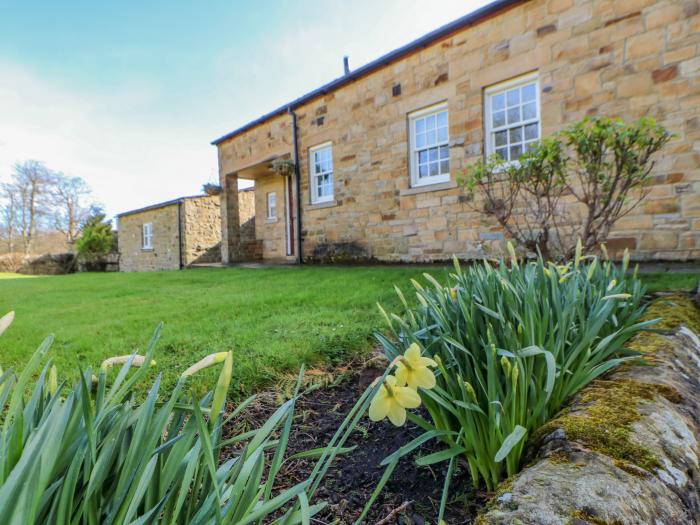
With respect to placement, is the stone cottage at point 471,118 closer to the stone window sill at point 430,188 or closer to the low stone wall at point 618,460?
the stone window sill at point 430,188

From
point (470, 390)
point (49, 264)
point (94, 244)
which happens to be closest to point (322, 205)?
point (470, 390)

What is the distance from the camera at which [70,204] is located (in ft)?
87.5

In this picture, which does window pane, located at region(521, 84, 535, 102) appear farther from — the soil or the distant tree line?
the distant tree line

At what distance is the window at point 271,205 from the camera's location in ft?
43.0

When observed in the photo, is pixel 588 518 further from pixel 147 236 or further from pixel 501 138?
pixel 147 236

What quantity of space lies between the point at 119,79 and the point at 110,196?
13.2 m

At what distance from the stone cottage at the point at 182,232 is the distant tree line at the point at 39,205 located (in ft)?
33.3

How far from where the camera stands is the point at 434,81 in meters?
7.03

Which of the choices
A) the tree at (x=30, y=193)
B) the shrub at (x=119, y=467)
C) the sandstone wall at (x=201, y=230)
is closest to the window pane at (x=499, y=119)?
the shrub at (x=119, y=467)

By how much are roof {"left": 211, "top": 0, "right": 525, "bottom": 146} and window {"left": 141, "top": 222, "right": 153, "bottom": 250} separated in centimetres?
770

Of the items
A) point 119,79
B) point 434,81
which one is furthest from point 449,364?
point 119,79

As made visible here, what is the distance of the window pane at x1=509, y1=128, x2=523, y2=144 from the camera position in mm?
6148

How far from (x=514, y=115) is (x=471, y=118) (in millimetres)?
690

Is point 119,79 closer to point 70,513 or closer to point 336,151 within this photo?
point 336,151
